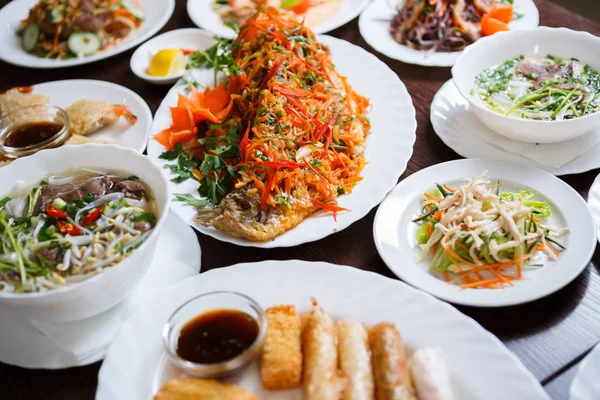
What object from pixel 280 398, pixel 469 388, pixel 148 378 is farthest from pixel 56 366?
pixel 469 388

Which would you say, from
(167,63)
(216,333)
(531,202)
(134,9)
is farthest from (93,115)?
(531,202)

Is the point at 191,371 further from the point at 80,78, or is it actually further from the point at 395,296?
the point at 80,78

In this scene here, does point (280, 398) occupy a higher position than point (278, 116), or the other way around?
point (278, 116)

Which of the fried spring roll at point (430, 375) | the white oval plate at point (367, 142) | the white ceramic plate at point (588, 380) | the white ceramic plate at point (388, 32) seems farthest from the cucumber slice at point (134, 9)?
the white ceramic plate at point (588, 380)

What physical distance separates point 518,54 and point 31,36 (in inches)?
138

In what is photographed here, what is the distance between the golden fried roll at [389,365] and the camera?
1.63 m

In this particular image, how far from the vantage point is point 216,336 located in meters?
1.87

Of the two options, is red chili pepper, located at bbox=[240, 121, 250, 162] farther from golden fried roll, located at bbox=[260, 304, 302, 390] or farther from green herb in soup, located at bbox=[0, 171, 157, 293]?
golden fried roll, located at bbox=[260, 304, 302, 390]

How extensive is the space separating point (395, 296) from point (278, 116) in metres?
1.18

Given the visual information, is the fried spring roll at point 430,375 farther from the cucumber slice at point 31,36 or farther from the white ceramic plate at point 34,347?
the cucumber slice at point 31,36

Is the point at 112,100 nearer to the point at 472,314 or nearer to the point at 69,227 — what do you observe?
the point at 69,227

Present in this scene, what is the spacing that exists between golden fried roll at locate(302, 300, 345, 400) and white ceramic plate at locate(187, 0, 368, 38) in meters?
2.50

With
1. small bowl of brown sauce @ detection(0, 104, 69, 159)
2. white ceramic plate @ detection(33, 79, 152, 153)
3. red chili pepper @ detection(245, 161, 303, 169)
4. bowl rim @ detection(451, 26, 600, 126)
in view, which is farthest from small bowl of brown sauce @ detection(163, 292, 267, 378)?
small bowl of brown sauce @ detection(0, 104, 69, 159)

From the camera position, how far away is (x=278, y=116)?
2693 mm
